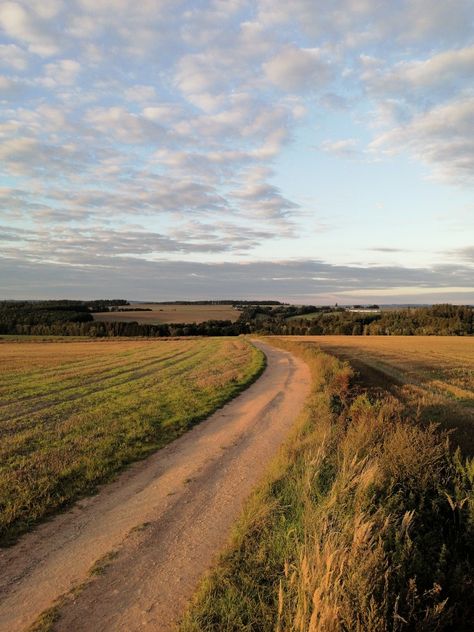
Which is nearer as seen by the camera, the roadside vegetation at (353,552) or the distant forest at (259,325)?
the roadside vegetation at (353,552)

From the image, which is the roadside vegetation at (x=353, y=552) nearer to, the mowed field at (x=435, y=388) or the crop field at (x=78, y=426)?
the crop field at (x=78, y=426)

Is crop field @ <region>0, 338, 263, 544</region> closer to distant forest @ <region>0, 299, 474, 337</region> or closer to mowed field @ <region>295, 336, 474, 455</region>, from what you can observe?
mowed field @ <region>295, 336, 474, 455</region>

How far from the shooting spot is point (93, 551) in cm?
570

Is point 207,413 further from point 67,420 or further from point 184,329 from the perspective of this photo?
point 184,329

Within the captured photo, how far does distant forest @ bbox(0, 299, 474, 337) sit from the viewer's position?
3809 inches

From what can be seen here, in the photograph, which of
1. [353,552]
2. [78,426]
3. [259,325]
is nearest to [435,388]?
[78,426]

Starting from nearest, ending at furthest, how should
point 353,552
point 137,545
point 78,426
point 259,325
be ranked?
1. point 353,552
2. point 137,545
3. point 78,426
4. point 259,325

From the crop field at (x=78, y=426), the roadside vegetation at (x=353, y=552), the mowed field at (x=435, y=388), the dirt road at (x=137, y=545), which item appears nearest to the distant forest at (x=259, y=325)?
the mowed field at (x=435, y=388)

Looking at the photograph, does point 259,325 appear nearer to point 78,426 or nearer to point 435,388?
point 435,388

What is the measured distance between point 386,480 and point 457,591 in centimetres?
185

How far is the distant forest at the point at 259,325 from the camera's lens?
96.8 metres

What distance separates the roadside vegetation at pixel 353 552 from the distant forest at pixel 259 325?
90821mm

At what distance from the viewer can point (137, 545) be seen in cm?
585

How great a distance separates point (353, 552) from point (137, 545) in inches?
127
